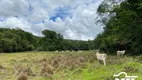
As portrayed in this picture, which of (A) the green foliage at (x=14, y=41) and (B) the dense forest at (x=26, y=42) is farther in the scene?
(B) the dense forest at (x=26, y=42)

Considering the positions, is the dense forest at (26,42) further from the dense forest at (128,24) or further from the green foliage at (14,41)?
the dense forest at (128,24)

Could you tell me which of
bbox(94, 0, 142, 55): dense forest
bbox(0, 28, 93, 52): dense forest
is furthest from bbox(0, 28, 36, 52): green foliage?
bbox(94, 0, 142, 55): dense forest

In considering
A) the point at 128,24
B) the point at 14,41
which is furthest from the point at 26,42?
the point at 128,24

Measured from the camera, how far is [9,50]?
214 feet

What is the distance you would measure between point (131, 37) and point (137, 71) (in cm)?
1637

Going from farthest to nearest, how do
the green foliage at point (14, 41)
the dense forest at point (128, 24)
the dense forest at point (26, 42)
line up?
the dense forest at point (26, 42) → the green foliage at point (14, 41) → the dense forest at point (128, 24)

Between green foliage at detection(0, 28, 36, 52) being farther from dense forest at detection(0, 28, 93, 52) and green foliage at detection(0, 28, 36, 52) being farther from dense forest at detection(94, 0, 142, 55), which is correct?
dense forest at detection(94, 0, 142, 55)

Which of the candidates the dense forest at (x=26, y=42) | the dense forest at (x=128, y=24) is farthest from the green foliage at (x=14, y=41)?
the dense forest at (x=128, y=24)

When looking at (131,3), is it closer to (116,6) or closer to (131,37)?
(116,6)

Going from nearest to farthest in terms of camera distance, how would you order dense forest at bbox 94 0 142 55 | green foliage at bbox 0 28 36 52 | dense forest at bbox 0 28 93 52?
1. dense forest at bbox 94 0 142 55
2. green foliage at bbox 0 28 36 52
3. dense forest at bbox 0 28 93 52

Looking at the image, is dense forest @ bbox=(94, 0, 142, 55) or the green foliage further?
the green foliage

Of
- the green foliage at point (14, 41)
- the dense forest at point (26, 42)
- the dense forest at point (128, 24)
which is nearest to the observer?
the dense forest at point (128, 24)

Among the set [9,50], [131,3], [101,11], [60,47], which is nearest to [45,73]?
[131,3]

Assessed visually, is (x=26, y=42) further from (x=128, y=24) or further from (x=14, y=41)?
(x=128, y=24)
